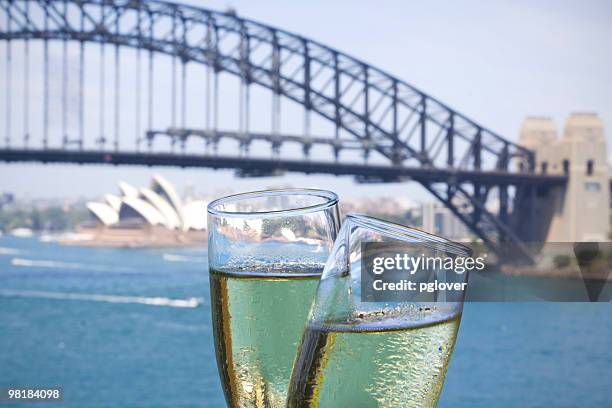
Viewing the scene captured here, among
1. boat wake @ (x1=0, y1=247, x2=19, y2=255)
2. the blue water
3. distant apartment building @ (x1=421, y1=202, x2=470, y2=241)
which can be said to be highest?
distant apartment building @ (x1=421, y1=202, x2=470, y2=241)

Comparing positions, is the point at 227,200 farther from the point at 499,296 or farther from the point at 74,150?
the point at 74,150

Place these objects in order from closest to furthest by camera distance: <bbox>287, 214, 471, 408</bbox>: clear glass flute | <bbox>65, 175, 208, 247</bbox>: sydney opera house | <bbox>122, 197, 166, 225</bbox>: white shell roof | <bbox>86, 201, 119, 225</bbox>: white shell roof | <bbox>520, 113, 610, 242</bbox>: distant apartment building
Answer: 1. <bbox>287, 214, 471, 408</bbox>: clear glass flute
2. <bbox>86, 201, 119, 225</bbox>: white shell roof
3. <bbox>122, 197, 166, 225</bbox>: white shell roof
4. <bbox>65, 175, 208, 247</bbox>: sydney opera house
5. <bbox>520, 113, 610, 242</bbox>: distant apartment building

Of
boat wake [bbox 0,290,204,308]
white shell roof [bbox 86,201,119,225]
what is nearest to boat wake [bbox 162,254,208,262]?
boat wake [bbox 0,290,204,308]

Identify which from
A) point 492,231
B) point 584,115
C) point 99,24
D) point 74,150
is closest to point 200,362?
point 74,150

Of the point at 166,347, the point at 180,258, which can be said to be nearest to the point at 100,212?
the point at 166,347

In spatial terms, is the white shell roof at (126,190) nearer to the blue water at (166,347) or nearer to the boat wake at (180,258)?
the blue water at (166,347)

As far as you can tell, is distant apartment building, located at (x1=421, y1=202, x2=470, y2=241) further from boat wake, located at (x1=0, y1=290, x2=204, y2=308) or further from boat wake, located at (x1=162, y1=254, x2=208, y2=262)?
boat wake, located at (x1=162, y1=254, x2=208, y2=262)
